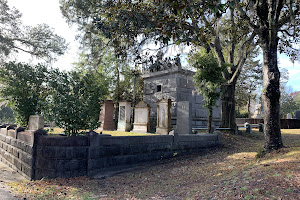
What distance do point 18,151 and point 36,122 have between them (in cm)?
304

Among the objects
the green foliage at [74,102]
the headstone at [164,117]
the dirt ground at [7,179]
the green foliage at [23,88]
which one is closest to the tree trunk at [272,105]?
the green foliage at [74,102]

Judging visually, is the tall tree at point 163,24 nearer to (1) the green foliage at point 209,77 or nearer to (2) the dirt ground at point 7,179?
(1) the green foliage at point 209,77

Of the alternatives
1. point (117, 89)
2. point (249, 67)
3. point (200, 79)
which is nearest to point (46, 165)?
point (200, 79)

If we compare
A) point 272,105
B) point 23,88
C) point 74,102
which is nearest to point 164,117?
point 74,102

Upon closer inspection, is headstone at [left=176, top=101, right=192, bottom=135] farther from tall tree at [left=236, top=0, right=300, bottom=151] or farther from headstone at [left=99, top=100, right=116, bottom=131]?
headstone at [left=99, top=100, right=116, bottom=131]

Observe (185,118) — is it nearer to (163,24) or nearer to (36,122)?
(163,24)

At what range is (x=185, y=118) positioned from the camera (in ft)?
40.1

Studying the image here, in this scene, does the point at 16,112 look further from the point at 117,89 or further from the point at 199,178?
the point at 117,89

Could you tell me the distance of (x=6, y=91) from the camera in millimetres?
11438

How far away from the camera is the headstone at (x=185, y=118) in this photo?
12070 mm

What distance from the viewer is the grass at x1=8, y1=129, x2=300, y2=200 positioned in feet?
13.3

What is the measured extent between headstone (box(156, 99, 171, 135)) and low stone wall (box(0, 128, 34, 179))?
7058mm

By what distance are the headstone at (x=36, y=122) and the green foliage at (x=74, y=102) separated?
4402 mm

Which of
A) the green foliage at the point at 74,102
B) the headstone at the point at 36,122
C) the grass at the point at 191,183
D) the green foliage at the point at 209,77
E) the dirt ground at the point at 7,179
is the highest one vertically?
the green foliage at the point at 209,77
